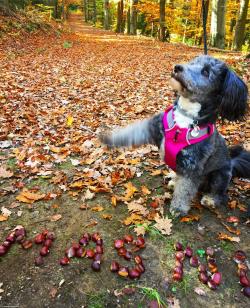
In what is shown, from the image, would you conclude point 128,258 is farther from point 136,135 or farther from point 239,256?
point 136,135

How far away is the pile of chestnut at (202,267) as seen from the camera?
357cm

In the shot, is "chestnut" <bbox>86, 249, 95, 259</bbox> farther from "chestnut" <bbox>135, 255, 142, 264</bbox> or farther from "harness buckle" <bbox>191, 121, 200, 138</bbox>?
"harness buckle" <bbox>191, 121, 200, 138</bbox>

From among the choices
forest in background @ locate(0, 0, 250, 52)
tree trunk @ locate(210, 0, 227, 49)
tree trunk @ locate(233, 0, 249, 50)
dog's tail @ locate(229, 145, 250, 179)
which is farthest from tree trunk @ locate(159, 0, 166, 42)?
dog's tail @ locate(229, 145, 250, 179)

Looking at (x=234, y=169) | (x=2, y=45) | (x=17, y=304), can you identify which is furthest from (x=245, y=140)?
(x=2, y=45)

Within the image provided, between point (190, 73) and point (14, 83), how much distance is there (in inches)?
318

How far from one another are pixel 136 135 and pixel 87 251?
64.3 inches

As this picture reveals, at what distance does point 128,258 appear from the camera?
3.76 m

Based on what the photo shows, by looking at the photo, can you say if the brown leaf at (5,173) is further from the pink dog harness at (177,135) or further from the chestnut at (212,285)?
the chestnut at (212,285)

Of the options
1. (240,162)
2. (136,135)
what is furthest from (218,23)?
(136,135)

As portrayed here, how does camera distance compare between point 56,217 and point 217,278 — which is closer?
point 217,278

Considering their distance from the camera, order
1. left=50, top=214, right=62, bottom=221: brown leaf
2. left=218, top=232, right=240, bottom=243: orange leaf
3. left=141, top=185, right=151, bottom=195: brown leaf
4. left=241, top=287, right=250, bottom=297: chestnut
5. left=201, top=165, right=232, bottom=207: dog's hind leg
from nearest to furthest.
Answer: left=241, top=287, right=250, bottom=297: chestnut, left=218, top=232, right=240, bottom=243: orange leaf, left=50, top=214, right=62, bottom=221: brown leaf, left=201, top=165, right=232, bottom=207: dog's hind leg, left=141, top=185, right=151, bottom=195: brown leaf

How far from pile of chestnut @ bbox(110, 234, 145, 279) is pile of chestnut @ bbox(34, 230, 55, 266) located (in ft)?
2.64

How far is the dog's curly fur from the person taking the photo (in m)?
3.62

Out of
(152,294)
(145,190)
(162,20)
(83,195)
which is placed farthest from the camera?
(162,20)
